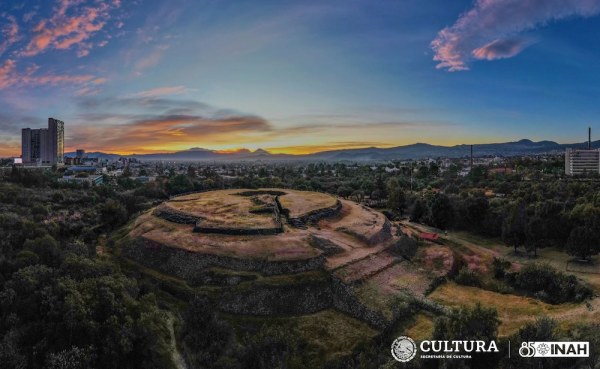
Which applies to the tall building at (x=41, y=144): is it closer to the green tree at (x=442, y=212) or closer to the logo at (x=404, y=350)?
the green tree at (x=442, y=212)

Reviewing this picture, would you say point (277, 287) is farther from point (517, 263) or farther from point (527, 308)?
point (517, 263)

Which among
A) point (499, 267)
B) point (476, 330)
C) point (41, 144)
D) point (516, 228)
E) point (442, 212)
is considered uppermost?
point (41, 144)

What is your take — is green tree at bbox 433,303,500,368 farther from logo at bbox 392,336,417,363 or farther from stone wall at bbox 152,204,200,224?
Result: stone wall at bbox 152,204,200,224

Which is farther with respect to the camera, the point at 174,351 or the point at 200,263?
the point at 200,263

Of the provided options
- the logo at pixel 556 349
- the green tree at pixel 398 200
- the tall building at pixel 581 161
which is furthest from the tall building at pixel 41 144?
the tall building at pixel 581 161

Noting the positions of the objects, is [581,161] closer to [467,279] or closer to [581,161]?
[581,161]

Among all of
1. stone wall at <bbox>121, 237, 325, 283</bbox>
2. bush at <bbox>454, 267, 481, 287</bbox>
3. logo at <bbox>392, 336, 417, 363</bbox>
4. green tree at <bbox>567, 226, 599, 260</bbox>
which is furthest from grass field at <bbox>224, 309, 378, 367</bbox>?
green tree at <bbox>567, 226, 599, 260</bbox>

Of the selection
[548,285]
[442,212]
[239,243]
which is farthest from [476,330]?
[442,212]
